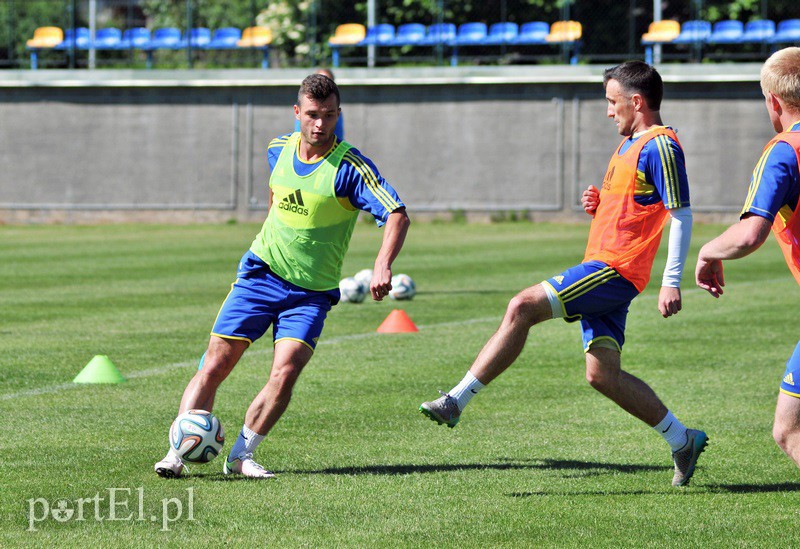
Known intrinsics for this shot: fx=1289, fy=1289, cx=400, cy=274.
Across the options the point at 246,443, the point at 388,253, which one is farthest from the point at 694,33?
the point at 246,443

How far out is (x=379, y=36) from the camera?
3406 centimetres

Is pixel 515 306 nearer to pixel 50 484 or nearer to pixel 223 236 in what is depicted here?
pixel 50 484

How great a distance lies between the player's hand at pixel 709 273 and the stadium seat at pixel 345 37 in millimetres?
29107

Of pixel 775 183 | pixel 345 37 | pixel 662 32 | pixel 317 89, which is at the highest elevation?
pixel 662 32

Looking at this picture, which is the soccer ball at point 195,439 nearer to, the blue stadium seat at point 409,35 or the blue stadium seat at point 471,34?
the blue stadium seat at point 471,34

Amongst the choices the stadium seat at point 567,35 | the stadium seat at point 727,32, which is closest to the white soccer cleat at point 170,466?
the stadium seat at point 567,35

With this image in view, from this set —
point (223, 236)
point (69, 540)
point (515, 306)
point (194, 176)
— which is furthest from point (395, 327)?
point (194, 176)

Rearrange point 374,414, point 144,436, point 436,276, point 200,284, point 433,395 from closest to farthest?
1. point 144,436
2. point 374,414
3. point 433,395
4. point 200,284
5. point 436,276

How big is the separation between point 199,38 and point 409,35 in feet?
19.8

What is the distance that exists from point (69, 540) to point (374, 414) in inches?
121

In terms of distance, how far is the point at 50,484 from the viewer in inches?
232

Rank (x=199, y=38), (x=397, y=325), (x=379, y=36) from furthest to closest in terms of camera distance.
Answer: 1. (x=199, y=38)
2. (x=379, y=36)
3. (x=397, y=325)

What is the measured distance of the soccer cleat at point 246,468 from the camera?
243 inches

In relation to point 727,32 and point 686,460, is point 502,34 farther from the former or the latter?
point 686,460
